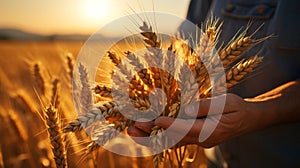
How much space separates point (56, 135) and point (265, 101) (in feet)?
2.35

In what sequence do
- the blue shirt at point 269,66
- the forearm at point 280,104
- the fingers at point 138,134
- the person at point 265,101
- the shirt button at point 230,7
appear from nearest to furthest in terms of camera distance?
the fingers at point 138,134, the person at point 265,101, the forearm at point 280,104, the blue shirt at point 269,66, the shirt button at point 230,7

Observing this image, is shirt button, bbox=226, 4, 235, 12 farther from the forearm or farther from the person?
the forearm

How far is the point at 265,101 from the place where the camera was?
1.37 m

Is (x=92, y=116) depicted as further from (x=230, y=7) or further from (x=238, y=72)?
(x=230, y=7)

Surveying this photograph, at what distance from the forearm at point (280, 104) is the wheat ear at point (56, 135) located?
65 centimetres

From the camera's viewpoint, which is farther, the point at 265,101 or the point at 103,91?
the point at 265,101

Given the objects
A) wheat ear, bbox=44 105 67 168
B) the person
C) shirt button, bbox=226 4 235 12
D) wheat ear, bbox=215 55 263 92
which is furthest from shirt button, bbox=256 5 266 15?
wheat ear, bbox=44 105 67 168

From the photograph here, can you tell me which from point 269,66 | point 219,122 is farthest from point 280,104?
point 219,122

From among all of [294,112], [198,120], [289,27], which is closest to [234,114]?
[198,120]

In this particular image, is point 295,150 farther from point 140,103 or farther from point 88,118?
point 88,118

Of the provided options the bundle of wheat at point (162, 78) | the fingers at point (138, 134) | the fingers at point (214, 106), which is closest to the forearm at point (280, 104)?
the fingers at point (214, 106)

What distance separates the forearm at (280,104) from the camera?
136 cm

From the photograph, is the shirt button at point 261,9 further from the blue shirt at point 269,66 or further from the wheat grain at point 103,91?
the wheat grain at point 103,91

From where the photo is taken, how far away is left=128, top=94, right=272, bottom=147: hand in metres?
1.07
